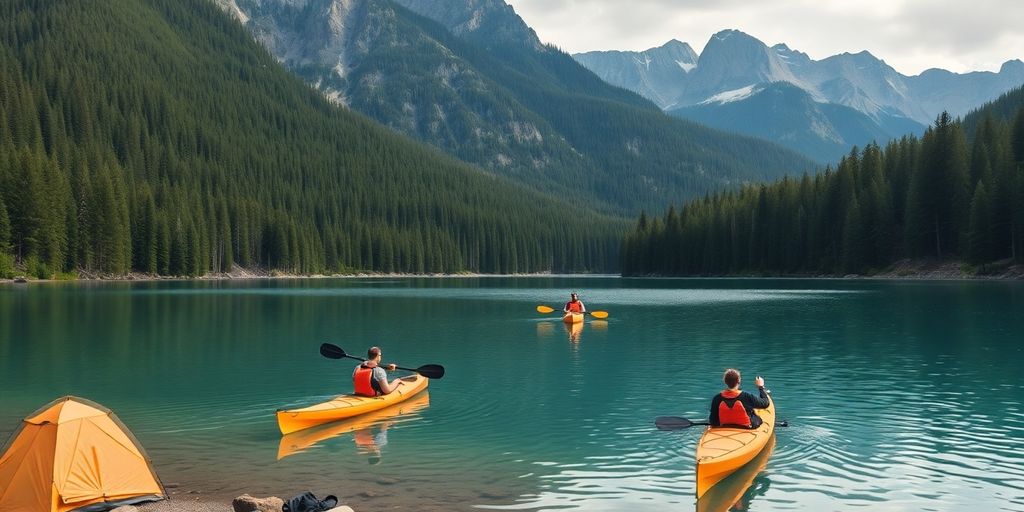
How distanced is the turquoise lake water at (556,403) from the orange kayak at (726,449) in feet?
1.82

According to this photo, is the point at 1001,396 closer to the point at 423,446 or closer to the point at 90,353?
the point at 423,446

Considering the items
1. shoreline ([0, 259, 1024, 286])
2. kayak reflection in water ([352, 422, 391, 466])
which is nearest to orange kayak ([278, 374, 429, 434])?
kayak reflection in water ([352, 422, 391, 466])

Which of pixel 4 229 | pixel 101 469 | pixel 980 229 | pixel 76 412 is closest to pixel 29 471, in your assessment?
pixel 101 469

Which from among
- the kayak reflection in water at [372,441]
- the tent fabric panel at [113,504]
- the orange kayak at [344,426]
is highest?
the tent fabric panel at [113,504]

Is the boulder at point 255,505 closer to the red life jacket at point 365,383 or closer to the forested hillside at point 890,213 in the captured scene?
the red life jacket at point 365,383

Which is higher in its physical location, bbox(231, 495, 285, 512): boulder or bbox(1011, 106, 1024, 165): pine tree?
bbox(1011, 106, 1024, 165): pine tree

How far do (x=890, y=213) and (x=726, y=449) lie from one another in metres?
127

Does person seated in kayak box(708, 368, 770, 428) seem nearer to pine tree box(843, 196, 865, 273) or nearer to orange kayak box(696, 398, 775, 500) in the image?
orange kayak box(696, 398, 775, 500)

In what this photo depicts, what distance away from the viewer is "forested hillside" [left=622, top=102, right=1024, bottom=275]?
113688 millimetres

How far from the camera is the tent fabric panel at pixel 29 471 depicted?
48.1 feet

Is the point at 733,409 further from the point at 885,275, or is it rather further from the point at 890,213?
the point at 885,275

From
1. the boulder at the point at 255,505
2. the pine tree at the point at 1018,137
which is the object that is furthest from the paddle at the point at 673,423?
the pine tree at the point at 1018,137

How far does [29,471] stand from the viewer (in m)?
15.0

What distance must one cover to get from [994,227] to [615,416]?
10863 cm
